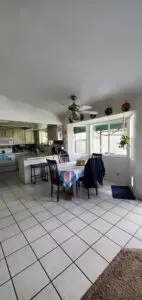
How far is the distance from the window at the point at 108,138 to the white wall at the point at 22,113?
170 cm

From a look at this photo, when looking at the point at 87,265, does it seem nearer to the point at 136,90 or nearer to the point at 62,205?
the point at 62,205

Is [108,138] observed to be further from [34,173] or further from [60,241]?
[60,241]

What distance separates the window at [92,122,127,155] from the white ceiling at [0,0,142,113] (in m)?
1.56

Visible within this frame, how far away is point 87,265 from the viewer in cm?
138

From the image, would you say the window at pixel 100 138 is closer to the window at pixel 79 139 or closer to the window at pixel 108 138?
the window at pixel 108 138

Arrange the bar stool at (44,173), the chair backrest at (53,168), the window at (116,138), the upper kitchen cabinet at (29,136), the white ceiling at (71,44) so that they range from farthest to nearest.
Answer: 1. the upper kitchen cabinet at (29,136)
2. the bar stool at (44,173)
3. the window at (116,138)
4. the chair backrest at (53,168)
5. the white ceiling at (71,44)

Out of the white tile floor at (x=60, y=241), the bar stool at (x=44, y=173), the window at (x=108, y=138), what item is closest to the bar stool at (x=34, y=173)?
the bar stool at (x=44, y=173)

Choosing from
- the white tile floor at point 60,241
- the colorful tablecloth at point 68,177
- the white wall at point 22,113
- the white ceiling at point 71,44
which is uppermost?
the white ceiling at point 71,44

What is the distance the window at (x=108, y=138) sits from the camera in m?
4.00

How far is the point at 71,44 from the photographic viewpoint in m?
1.60

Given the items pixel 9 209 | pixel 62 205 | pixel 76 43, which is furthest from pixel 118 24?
pixel 9 209

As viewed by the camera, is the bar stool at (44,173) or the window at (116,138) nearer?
the window at (116,138)

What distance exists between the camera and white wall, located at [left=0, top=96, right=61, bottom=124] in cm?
353

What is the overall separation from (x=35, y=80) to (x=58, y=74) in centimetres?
57
